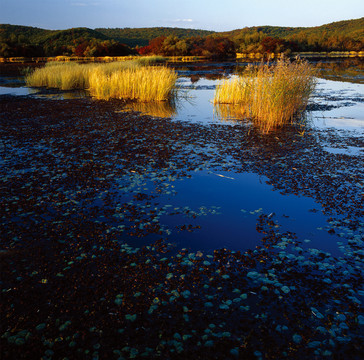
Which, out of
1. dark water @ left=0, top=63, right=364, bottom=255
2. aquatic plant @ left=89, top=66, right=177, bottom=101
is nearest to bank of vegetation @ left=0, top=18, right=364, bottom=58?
aquatic plant @ left=89, top=66, right=177, bottom=101

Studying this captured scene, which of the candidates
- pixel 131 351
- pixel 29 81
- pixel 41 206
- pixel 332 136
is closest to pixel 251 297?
pixel 131 351

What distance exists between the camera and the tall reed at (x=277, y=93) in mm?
10359

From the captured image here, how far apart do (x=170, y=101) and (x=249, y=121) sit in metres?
6.47

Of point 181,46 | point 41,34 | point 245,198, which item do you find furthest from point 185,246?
point 41,34

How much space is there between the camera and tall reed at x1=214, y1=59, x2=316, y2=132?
34.0ft

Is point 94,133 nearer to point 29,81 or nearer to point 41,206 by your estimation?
point 41,206

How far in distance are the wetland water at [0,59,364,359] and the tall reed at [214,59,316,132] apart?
2197mm

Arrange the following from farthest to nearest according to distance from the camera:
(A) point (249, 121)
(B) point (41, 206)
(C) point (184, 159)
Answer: (A) point (249, 121), (C) point (184, 159), (B) point (41, 206)

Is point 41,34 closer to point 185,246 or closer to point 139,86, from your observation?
point 139,86

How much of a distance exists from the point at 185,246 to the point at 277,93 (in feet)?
26.0

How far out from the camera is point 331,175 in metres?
6.37

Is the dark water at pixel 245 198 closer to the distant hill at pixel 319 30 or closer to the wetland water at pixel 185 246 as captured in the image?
the wetland water at pixel 185 246

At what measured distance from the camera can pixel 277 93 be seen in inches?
400

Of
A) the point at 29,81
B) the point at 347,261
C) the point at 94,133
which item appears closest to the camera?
the point at 347,261
